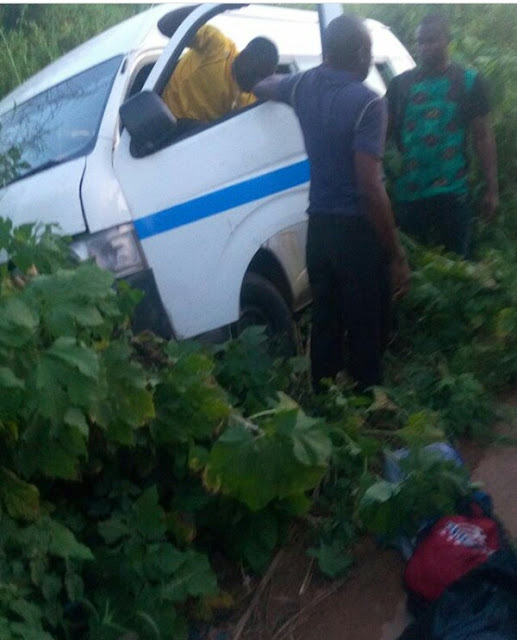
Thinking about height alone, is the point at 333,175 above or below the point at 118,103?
below

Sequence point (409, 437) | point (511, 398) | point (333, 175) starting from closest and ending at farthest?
1. point (409, 437)
2. point (333, 175)
3. point (511, 398)

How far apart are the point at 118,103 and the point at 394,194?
5.51 ft

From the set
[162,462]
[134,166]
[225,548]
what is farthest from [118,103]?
[225,548]

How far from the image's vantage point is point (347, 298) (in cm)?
414

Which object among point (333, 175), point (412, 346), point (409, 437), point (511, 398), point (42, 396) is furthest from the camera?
point (412, 346)

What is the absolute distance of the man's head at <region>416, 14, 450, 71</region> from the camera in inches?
189

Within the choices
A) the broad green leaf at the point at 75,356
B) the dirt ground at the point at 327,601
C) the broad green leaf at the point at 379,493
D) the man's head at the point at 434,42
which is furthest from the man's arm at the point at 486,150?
the broad green leaf at the point at 75,356

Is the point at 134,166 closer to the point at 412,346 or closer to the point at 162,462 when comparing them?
the point at 162,462

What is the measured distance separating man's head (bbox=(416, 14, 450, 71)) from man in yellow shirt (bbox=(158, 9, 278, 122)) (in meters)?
0.79

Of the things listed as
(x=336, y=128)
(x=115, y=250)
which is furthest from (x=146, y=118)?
(x=336, y=128)

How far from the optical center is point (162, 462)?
333 centimetres

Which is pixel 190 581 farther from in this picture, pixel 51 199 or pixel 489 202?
pixel 489 202

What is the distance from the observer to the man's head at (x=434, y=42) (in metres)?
4.80

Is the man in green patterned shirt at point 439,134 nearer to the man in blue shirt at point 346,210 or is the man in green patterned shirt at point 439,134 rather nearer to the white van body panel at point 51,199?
the man in blue shirt at point 346,210
